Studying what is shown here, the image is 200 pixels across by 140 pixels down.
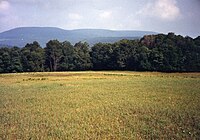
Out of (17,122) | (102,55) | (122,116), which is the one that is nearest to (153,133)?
(122,116)

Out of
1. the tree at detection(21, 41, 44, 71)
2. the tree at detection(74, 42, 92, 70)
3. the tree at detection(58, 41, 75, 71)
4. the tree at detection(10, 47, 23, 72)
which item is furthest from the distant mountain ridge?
the tree at detection(74, 42, 92, 70)

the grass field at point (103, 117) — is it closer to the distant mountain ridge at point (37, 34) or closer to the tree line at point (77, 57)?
the distant mountain ridge at point (37, 34)

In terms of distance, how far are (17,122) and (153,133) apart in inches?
119

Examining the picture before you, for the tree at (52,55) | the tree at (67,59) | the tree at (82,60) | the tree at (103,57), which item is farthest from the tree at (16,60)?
the tree at (103,57)

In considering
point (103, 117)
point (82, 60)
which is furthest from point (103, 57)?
point (103, 117)

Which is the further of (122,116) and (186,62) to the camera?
(186,62)

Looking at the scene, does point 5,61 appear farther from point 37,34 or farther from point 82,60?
point 37,34

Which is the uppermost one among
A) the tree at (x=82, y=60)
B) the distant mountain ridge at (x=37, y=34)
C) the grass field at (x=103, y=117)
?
the distant mountain ridge at (x=37, y=34)

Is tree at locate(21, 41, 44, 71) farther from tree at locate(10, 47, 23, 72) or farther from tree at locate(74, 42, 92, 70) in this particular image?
tree at locate(74, 42, 92, 70)

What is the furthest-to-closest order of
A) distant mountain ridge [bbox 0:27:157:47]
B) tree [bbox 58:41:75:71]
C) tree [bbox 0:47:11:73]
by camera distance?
tree [bbox 58:41:75:71]
tree [bbox 0:47:11:73]
distant mountain ridge [bbox 0:27:157:47]

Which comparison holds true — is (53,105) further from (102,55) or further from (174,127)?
(102,55)

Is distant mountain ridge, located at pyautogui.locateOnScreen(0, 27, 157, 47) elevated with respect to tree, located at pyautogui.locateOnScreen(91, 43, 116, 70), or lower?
elevated

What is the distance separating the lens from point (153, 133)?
5.32 meters

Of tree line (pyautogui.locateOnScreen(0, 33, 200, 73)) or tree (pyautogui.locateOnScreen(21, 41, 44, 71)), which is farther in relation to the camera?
tree (pyautogui.locateOnScreen(21, 41, 44, 71))
